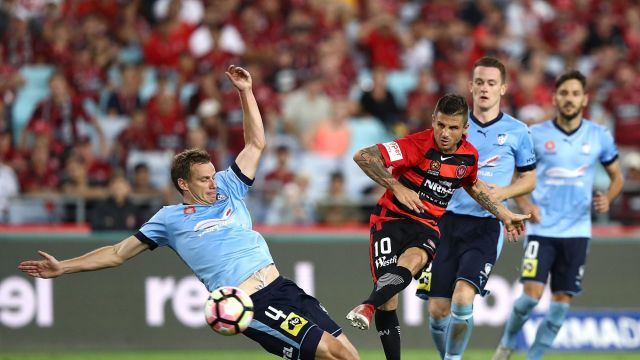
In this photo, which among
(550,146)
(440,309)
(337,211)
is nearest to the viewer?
(440,309)

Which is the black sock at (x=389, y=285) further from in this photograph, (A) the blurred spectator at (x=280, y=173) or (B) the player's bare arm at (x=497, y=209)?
(A) the blurred spectator at (x=280, y=173)

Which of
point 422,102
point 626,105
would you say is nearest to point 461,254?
point 422,102

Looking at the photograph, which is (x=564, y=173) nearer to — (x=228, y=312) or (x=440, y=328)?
(x=440, y=328)

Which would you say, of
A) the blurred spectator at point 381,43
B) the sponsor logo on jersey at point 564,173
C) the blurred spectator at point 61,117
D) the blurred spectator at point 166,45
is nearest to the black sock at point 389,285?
the sponsor logo on jersey at point 564,173

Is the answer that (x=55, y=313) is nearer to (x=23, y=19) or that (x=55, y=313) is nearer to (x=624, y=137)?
(x=23, y=19)

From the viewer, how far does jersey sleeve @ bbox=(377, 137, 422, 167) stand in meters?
9.18

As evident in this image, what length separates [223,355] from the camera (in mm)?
13617

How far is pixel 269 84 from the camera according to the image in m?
18.5

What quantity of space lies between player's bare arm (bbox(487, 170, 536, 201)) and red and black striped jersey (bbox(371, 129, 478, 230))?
62 cm

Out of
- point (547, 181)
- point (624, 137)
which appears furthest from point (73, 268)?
point (624, 137)

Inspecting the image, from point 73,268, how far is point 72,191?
274 inches

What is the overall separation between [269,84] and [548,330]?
833 cm

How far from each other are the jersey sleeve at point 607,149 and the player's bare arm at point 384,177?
11.2 feet

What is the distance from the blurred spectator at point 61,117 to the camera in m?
16.5
